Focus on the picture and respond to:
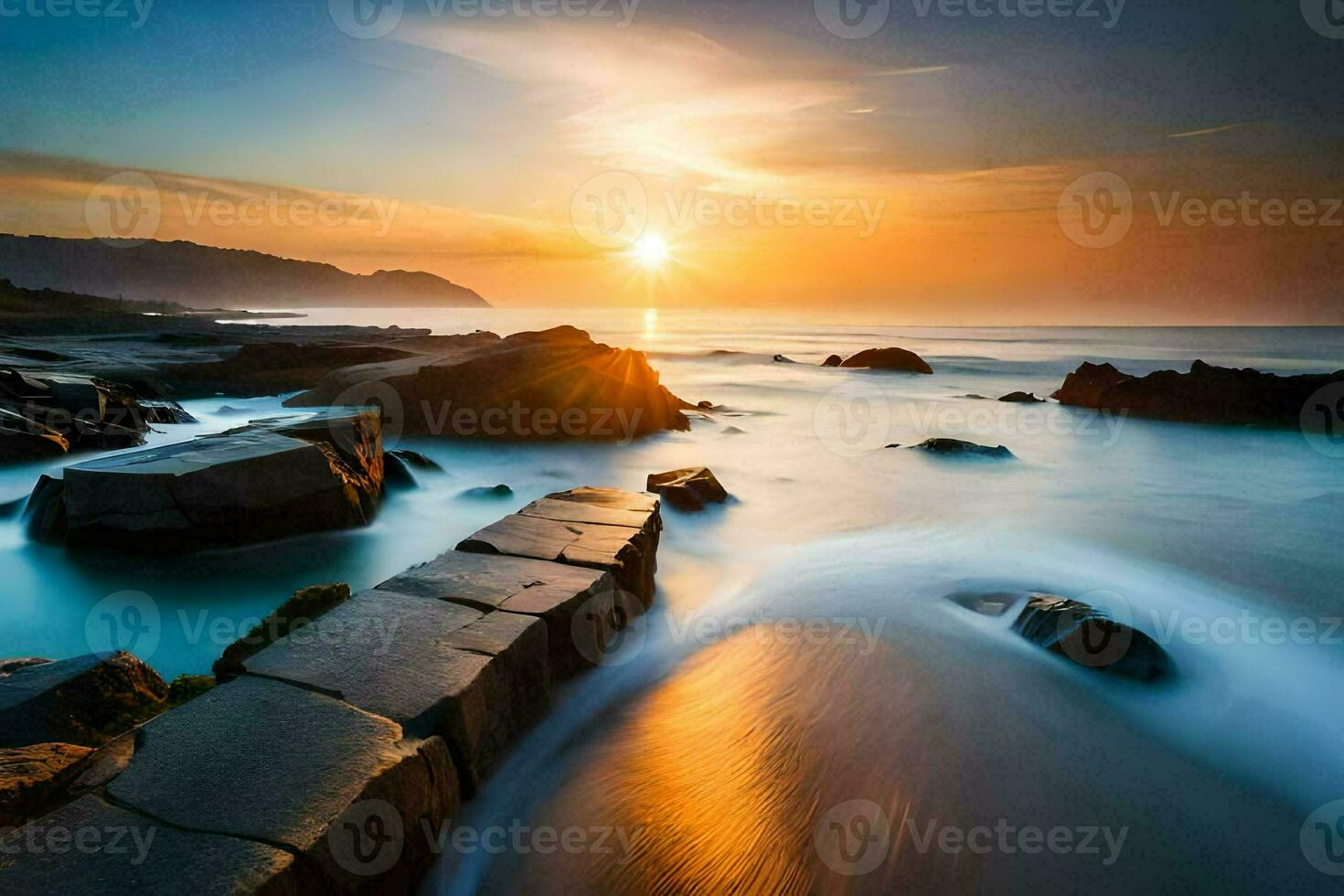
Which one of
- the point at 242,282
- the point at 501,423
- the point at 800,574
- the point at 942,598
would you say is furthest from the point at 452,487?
the point at 242,282

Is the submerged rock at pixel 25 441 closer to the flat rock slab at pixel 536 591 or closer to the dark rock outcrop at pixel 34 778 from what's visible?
the flat rock slab at pixel 536 591

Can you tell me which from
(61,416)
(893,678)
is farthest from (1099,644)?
(61,416)

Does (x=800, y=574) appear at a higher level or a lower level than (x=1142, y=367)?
lower

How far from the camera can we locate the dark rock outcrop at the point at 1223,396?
13398 millimetres

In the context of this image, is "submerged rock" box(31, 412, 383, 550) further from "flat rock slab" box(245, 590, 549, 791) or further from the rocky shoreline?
"flat rock slab" box(245, 590, 549, 791)

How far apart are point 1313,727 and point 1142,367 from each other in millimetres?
39270

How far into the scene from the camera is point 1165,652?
3580 mm

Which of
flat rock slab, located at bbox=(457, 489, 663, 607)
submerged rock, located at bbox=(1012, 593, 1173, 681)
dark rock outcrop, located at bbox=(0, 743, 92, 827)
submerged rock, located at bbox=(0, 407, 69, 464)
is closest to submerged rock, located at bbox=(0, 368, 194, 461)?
submerged rock, located at bbox=(0, 407, 69, 464)

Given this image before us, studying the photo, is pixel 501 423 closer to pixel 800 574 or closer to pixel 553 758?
pixel 800 574

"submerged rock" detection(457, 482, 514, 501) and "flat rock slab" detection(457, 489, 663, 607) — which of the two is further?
"submerged rock" detection(457, 482, 514, 501)

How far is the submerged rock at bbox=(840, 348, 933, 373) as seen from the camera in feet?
93.4

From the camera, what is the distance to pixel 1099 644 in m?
3.46

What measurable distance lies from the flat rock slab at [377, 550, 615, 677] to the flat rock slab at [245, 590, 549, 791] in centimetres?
11

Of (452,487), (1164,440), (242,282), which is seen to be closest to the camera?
(452,487)
